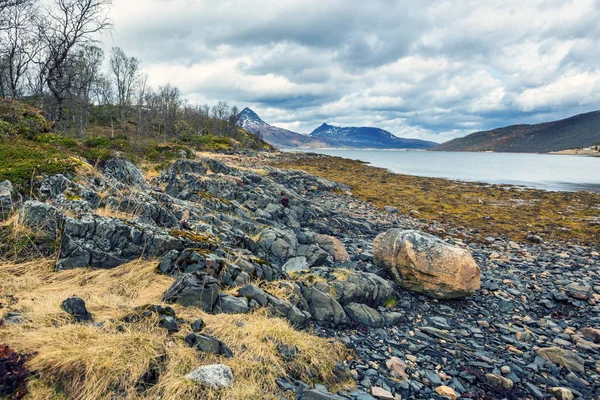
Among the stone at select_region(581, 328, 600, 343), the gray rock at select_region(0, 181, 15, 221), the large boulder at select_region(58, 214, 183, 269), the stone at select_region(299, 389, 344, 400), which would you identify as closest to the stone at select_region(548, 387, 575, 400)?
the stone at select_region(581, 328, 600, 343)

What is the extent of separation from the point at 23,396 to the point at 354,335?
6139 mm

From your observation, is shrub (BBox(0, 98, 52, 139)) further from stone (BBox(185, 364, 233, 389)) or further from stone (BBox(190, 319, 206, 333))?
stone (BBox(185, 364, 233, 389))

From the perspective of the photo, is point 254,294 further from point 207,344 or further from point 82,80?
point 82,80

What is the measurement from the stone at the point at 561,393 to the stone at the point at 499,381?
0.77 m

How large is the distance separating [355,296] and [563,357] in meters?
5.10

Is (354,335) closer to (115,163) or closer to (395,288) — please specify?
(395,288)

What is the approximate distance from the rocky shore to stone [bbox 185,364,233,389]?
0.02 metres

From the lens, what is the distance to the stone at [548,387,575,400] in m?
5.93

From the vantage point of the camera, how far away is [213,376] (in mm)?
4387

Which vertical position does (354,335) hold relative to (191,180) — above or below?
below

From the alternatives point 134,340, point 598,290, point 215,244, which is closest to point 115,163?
point 215,244

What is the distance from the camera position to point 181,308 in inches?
237

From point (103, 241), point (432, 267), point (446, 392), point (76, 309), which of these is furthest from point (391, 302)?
point (103, 241)

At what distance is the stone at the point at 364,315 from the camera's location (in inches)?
313
